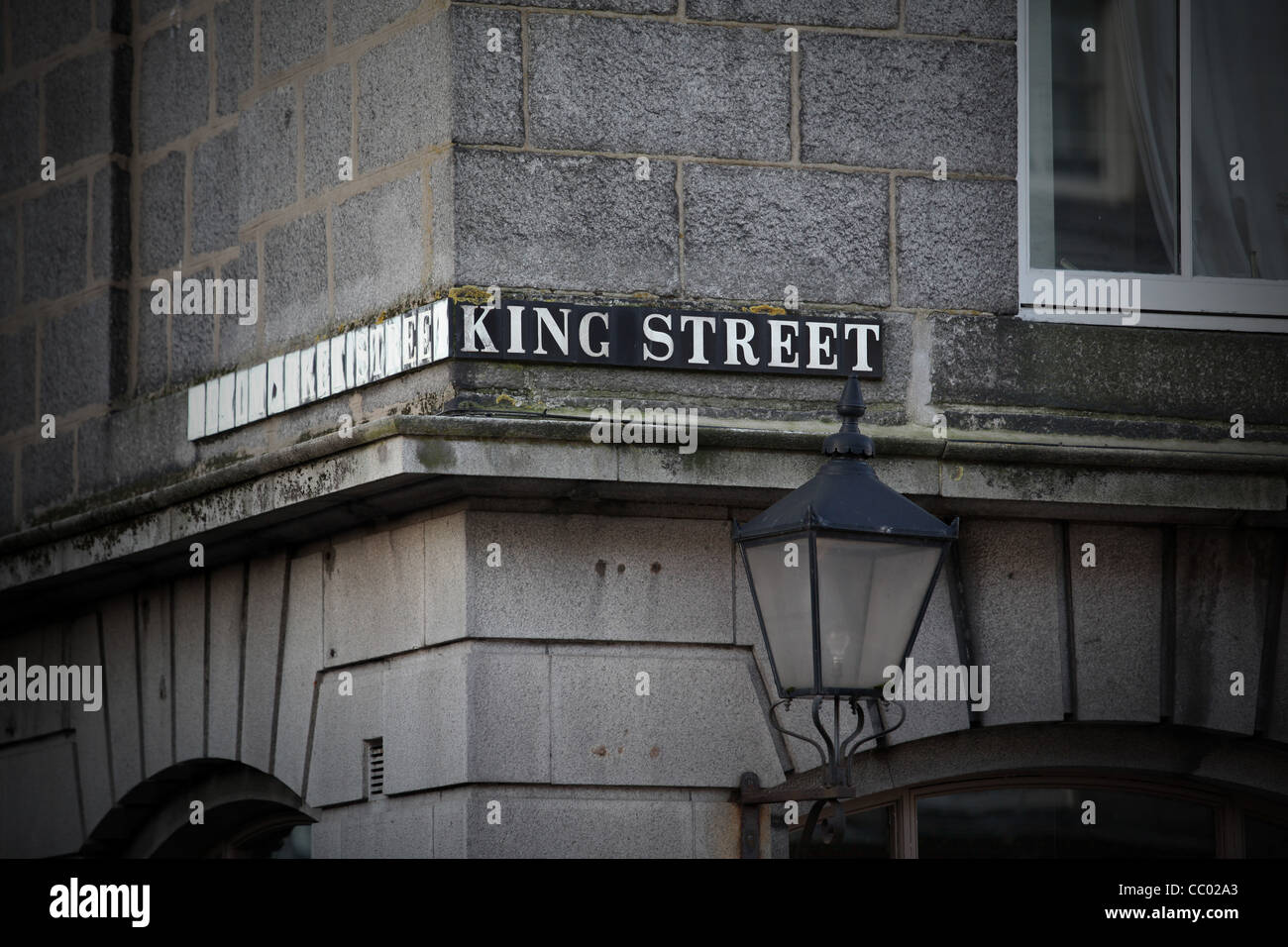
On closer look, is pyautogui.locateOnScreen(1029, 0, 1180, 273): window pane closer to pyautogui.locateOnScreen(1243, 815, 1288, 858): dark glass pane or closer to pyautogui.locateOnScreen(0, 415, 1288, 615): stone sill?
pyautogui.locateOnScreen(0, 415, 1288, 615): stone sill

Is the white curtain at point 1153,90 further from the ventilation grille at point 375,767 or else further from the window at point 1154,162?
the ventilation grille at point 375,767

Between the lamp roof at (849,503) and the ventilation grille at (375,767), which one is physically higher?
the lamp roof at (849,503)

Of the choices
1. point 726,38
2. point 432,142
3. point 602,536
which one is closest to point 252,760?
point 602,536

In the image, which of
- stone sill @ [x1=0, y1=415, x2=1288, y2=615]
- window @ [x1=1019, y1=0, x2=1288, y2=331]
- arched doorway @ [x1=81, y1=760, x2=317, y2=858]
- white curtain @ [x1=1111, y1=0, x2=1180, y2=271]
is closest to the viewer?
stone sill @ [x1=0, y1=415, x2=1288, y2=615]

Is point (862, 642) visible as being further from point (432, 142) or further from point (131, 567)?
point (131, 567)

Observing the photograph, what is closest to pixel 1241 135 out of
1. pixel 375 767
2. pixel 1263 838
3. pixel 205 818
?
pixel 1263 838

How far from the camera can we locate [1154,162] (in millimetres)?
9391

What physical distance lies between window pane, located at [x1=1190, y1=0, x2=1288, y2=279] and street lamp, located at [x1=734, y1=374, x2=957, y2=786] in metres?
2.58

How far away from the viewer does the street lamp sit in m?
7.41

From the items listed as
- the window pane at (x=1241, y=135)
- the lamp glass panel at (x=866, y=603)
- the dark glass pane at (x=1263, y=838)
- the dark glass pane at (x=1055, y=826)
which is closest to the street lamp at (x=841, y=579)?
the lamp glass panel at (x=866, y=603)

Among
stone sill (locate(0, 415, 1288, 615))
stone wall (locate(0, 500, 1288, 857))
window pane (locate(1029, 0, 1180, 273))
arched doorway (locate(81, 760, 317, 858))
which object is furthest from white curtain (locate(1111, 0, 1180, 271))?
arched doorway (locate(81, 760, 317, 858))

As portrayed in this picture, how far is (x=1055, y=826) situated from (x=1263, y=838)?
924 mm

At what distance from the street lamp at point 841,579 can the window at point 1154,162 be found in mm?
1824

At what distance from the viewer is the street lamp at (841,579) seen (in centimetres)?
741
